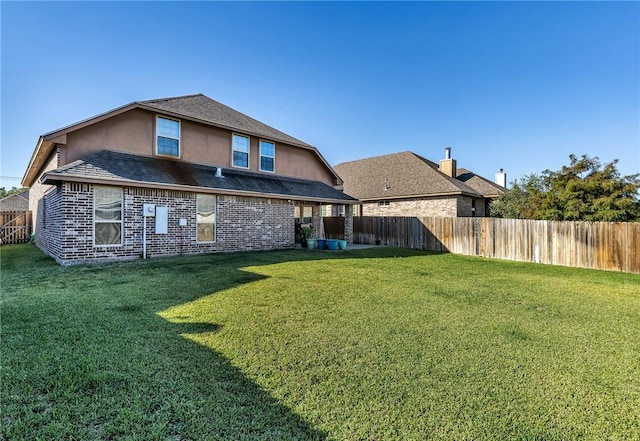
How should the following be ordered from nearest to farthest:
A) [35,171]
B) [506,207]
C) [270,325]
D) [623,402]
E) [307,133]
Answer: [623,402]
[270,325]
[35,171]
[506,207]
[307,133]

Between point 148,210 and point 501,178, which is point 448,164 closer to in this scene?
point 501,178

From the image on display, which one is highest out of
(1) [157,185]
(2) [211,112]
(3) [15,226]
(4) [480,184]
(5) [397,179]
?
(2) [211,112]

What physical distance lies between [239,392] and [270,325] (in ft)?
5.06

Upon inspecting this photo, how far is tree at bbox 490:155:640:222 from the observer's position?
1334cm

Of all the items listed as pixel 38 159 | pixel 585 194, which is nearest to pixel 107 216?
pixel 38 159

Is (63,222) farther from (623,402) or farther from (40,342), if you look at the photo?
(623,402)

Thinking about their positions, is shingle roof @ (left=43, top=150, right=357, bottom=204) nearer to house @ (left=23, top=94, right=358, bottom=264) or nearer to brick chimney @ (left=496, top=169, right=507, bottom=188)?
house @ (left=23, top=94, right=358, bottom=264)

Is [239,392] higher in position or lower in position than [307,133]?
lower

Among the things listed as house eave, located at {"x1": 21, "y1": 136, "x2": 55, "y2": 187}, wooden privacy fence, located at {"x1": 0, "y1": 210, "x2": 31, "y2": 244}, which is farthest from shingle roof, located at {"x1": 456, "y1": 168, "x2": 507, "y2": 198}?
wooden privacy fence, located at {"x1": 0, "y1": 210, "x2": 31, "y2": 244}

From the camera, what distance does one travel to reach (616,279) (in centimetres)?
848

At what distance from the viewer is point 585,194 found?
558 inches

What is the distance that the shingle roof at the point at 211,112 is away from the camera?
12.1m

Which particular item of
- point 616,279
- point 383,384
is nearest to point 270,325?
point 383,384

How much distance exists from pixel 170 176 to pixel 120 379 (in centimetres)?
926
